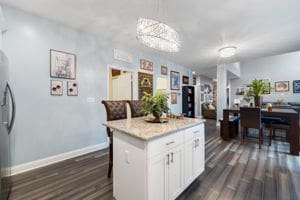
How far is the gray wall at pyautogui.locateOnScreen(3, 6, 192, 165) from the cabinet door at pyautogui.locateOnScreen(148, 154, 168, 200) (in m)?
2.36

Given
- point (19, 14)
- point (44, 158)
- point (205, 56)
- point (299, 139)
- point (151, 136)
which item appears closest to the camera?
point (151, 136)

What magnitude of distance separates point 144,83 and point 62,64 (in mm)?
2432

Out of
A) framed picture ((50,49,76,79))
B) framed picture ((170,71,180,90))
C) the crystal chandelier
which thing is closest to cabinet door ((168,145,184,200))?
the crystal chandelier

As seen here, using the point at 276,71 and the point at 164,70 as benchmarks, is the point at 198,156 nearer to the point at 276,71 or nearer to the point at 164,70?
the point at 164,70

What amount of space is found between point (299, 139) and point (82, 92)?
193 inches

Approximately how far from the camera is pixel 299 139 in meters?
3.25

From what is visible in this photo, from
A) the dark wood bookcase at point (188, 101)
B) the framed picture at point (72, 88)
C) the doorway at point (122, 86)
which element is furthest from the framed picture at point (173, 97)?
the framed picture at point (72, 88)

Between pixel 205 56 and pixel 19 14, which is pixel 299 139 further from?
pixel 19 14

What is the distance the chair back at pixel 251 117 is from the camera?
3.61m

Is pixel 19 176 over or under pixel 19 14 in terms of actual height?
under

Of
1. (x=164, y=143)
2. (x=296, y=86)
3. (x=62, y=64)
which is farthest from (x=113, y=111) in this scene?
(x=296, y=86)

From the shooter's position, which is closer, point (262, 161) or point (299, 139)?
point (262, 161)

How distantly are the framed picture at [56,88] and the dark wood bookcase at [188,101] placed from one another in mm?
5194

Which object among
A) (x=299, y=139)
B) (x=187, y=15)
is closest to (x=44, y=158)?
(x=187, y=15)
